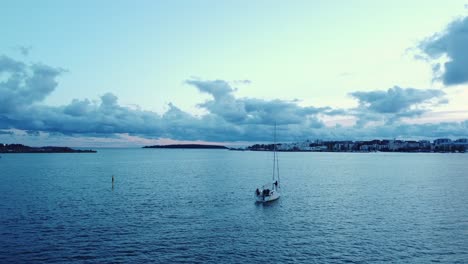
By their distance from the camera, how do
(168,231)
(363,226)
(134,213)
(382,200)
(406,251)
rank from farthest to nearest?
(382,200)
(134,213)
(363,226)
(168,231)
(406,251)

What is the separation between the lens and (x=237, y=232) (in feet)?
151

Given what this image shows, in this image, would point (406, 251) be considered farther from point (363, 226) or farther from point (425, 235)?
point (363, 226)

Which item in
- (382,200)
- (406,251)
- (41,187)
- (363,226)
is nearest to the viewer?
(406,251)

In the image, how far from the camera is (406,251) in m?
38.6

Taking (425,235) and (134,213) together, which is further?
(134,213)

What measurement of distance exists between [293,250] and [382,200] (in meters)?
39.6

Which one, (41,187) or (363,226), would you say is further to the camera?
(41,187)

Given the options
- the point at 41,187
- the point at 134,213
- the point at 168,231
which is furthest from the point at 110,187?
the point at 168,231

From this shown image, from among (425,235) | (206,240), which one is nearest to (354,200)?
(425,235)

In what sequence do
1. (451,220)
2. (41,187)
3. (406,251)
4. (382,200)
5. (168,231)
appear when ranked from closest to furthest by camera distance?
(406,251) → (168,231) → (451,220) → (382,200) → (41,187)

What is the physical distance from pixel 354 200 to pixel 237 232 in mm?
34670

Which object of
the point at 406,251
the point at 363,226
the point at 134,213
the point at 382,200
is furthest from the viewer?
the point at 382,200

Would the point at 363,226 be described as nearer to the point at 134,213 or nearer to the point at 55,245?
the point at 134,213

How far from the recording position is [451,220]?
52812mm
